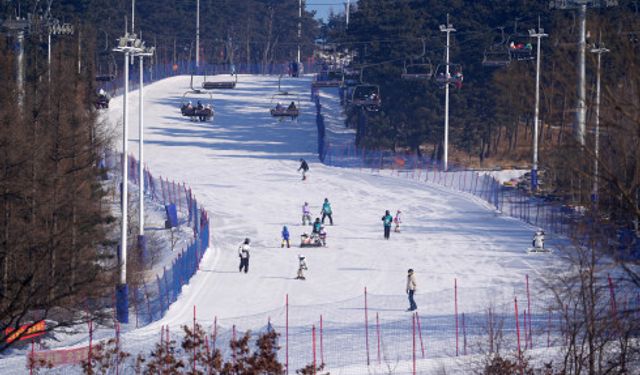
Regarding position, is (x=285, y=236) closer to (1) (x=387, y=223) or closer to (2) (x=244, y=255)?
(1) (x=387, y=223)

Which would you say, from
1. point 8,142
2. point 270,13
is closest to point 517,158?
point 8,142

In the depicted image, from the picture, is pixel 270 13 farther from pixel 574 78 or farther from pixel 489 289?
pixel 574 78

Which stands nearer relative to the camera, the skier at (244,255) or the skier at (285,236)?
the skier at (244,255)

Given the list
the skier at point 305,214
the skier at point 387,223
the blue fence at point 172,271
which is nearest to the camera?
the blue fence at point 172,271

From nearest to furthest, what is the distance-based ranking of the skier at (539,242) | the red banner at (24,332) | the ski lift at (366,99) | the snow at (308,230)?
the red banner at (24,332), the snow at (308,230), the skier at (539,242), the ski lift at (366,99)

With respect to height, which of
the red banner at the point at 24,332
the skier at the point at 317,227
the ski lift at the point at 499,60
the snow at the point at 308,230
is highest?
the ski lift at the point at 499,60

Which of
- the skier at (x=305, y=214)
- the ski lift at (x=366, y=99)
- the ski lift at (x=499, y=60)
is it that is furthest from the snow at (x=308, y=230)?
the ski lift at (x=499, y=60)

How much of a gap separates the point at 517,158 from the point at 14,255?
63.9 metres

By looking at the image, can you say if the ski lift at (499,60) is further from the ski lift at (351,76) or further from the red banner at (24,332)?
the red banner at (24,332)

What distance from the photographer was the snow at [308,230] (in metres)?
35.6

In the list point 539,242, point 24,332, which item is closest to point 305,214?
point 539,242

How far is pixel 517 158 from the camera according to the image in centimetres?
8325

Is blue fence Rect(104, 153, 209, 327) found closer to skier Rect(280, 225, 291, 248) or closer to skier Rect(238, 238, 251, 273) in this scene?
skier Rect(238, 238, 251, 273)

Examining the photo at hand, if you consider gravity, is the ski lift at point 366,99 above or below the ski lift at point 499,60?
below
